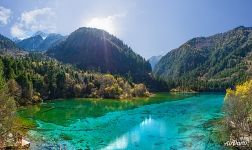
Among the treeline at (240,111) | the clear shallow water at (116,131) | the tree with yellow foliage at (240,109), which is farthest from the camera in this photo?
the clear shallow water at (116,131)

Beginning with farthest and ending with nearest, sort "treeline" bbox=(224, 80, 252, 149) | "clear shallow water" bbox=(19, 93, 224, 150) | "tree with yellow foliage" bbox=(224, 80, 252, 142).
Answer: "clear shallow water" bbox=(19, 93, 224, 150) → "tree with yellow foliage" bbox=(224, 80, 252, 142) → "treeline" bbox=(224, 80, 252, 149)

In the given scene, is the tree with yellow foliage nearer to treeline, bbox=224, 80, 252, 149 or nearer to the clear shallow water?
treeline, bbox=224, 80, 252, 149

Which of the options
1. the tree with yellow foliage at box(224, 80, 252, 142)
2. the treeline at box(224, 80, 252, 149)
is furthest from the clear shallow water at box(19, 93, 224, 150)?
the tree with yellow foliage at box(224, 80, 252, 142)

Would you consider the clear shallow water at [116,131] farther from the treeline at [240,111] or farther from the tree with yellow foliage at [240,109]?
the tree with yellow foliage at [240,109]

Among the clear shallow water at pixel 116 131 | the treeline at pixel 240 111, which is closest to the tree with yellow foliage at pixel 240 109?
the treeline at pixel 240 111

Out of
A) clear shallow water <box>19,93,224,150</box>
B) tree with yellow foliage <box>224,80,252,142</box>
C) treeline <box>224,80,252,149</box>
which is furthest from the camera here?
clear shallow water <box>19,93,224,150</box>

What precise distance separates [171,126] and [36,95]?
286ft

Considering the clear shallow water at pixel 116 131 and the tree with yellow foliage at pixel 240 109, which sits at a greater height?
the tree with yellow foliage at pixel 240 109

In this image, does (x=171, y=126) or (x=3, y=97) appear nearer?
(x=3, y=97)

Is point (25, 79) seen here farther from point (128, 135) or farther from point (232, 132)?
point (232, 132)

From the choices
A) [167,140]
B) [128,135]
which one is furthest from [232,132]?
[128,135]

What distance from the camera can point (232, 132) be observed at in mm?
73750

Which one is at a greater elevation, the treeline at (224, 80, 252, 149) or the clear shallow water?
the treeline at (224, 80, 252, 149)

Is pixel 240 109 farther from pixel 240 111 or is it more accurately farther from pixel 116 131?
pixel 116 131
